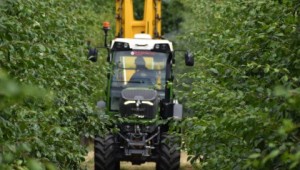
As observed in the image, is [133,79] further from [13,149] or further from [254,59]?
[13,149]

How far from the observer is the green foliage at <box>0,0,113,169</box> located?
5.59 m

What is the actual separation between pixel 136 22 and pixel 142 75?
3181mm

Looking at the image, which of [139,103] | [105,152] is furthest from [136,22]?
[105,152]

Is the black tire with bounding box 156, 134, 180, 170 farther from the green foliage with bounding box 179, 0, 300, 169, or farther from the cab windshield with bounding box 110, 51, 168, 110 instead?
the green foliage with bounding box 179, 0, 300, 169

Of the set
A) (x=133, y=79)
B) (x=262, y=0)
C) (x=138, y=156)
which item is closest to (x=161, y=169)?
(x=138, y=156)

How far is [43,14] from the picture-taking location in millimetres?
11359

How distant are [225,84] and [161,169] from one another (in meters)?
6.76

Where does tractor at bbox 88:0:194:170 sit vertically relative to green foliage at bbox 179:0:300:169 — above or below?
below

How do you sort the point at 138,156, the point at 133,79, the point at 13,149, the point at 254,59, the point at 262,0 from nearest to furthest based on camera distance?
the point at 13,149 → the point at 254,59 → the point at 262,0 → the point at 138,156 → the point at 133,79

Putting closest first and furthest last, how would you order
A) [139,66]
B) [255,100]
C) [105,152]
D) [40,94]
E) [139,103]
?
[40,94]
[255,100]
[105,152]
[139,103]
[139,66]

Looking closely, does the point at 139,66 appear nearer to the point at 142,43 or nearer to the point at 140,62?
the point at 140,62

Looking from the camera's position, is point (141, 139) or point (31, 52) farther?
point (141, 139)

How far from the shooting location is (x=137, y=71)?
16344 mm

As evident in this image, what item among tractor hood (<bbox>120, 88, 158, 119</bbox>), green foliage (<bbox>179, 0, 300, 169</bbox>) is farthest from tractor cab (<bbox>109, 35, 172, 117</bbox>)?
green foliage (<bbox>179, 0, 300, 169</bbox>)
